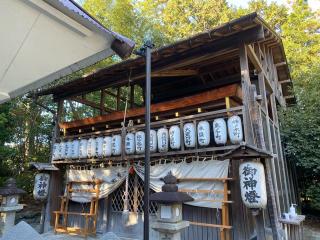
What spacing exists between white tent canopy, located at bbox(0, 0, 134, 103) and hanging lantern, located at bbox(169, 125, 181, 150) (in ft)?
18.0

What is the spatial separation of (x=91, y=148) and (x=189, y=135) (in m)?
4.33

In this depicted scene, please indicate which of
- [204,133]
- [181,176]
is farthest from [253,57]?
[181,176]

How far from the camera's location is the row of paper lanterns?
23.9 ft

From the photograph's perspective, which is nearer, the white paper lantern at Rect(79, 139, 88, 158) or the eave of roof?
the eave of roof

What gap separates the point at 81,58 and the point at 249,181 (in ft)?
17.5

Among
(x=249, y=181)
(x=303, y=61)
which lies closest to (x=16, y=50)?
(x=249, y=181)

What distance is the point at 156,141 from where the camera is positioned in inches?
337

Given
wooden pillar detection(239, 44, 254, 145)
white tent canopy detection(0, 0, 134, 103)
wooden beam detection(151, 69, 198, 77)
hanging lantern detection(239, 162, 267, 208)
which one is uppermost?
wooden beam detection(151, 69, 198, 77)

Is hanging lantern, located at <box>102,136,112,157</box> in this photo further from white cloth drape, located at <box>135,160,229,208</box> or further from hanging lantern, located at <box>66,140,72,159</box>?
white cloth drape, located at <box>135,160,229,208</box>

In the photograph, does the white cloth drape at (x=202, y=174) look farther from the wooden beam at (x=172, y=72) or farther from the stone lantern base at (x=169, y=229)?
the wooden beam at (x=172, y=72)

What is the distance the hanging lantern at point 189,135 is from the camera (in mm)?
7777

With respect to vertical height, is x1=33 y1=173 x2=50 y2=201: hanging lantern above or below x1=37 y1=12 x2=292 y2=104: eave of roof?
below

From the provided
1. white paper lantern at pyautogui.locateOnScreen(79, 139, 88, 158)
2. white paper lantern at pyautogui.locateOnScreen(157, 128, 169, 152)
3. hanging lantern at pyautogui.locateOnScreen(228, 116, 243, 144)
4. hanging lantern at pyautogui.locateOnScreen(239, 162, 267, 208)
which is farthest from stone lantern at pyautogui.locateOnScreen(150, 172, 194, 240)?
white paper lantern at pyautogui.locateOnScreen(79, 139, 88, 158)

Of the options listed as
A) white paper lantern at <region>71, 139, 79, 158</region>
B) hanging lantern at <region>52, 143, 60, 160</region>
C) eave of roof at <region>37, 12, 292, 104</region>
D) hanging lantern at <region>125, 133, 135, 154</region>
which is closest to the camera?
eave of roof at <region>37, 12, 292, 104</region>
